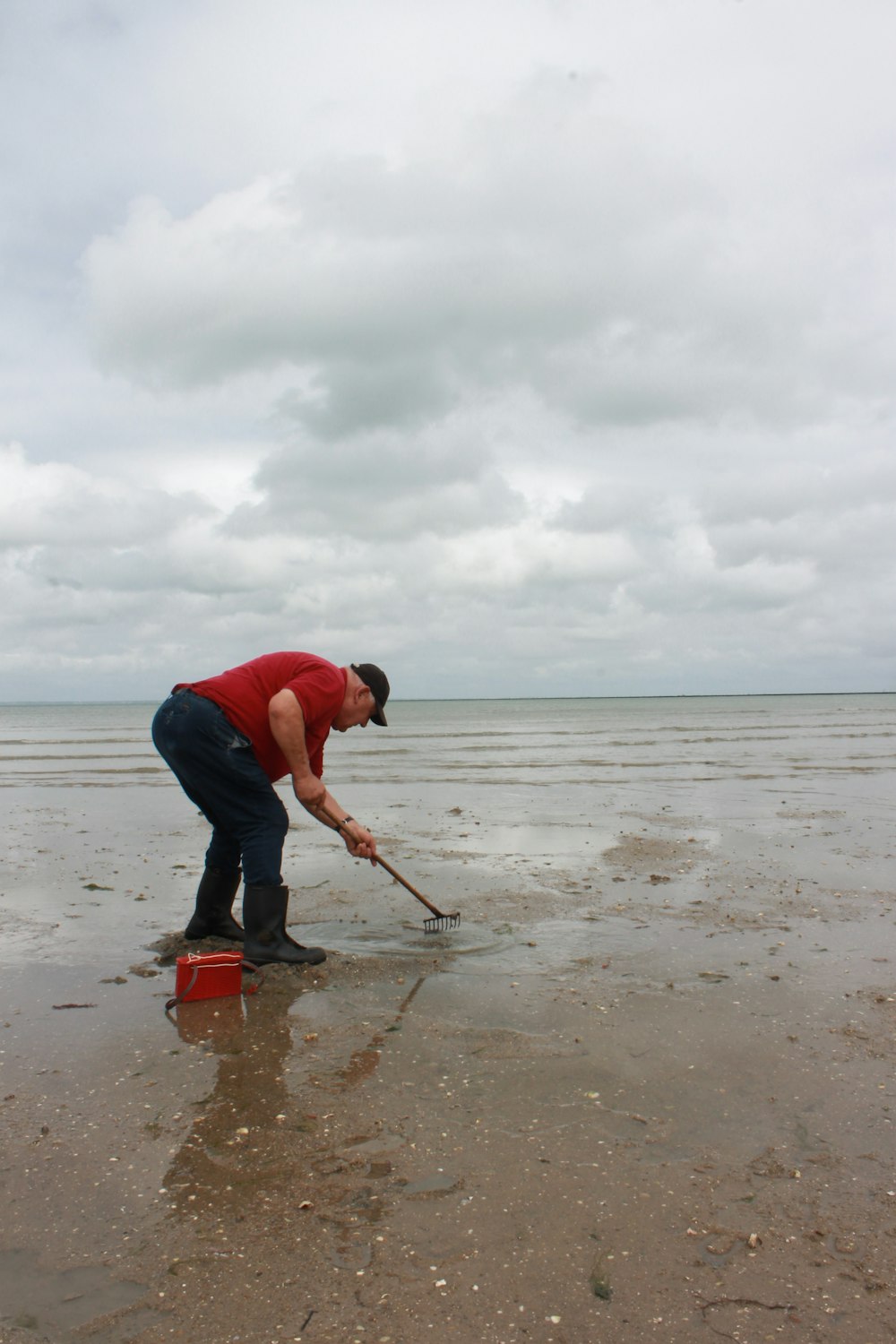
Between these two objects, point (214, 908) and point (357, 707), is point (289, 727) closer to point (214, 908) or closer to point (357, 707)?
point (357, 707)

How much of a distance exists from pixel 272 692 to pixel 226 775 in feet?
1.83

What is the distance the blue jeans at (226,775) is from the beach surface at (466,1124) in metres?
0.70

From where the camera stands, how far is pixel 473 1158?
3.00 m

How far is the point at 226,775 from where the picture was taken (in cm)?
515

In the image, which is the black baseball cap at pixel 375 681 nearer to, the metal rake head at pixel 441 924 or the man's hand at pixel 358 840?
the man's hand at pixel 358 840

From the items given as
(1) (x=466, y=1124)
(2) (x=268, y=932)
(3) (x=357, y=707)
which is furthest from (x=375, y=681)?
(1) (x=466, y=1124)

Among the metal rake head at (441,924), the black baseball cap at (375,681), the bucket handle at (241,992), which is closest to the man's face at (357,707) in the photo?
the black baseball cap at (375,681)

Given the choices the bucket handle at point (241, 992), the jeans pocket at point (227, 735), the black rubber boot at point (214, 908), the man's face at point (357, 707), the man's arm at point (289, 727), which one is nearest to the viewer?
the bucket handle at point (241, 992)

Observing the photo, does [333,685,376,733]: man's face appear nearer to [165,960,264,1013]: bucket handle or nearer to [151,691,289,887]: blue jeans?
[151,691,289,887]: blue jeans

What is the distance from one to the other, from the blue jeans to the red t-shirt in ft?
0.22

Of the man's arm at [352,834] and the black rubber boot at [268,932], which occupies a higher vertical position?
the man's arm at [352,834]

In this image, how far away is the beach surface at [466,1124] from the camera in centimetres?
233

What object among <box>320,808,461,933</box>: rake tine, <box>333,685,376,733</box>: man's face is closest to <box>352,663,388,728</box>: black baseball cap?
<box>333,685,376,733</box>: man's face

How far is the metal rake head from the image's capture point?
6066mm
